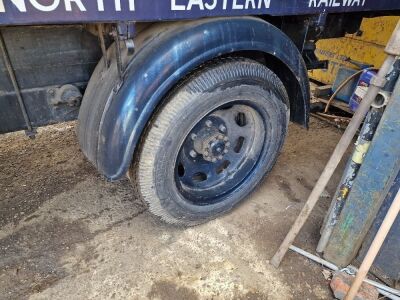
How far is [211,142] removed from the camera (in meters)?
2.12

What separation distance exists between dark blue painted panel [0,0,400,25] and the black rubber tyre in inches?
11.7

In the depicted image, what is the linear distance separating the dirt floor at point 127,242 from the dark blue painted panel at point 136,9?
1393 millimetres

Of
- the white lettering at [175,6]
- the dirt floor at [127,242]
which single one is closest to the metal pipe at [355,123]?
the dirt floor at [127,242]

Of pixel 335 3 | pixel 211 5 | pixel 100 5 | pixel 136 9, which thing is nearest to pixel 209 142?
pixel 211 5

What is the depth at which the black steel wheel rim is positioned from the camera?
2.13 meters

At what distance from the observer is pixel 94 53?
73.8 inches

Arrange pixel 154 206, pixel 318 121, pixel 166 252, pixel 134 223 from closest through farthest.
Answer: pixel 154 206 < pixel 166 252 < pixel 134 223 < pixel 318 121

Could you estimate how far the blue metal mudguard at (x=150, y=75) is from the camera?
163 centimetres

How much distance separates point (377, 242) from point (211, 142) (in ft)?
3.49

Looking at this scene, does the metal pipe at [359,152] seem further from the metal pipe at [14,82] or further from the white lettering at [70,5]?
the metal pipe at [14,82]

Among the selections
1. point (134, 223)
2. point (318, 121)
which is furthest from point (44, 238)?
point (318, 121)

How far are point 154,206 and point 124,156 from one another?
0.44 metres

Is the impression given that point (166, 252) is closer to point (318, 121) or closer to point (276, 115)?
point (276, 115)

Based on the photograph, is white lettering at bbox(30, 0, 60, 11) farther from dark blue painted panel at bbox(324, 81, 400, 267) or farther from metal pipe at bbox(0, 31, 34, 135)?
dark blue painted panel at bbox(324, 81, 400, 267)
